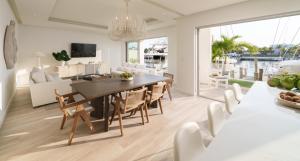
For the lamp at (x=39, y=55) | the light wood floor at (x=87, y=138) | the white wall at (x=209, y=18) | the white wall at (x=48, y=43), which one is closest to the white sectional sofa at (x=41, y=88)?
the light wood floor at (x=87, y=138)

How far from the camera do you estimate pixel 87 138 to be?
2.71m

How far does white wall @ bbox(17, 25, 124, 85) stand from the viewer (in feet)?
23.3

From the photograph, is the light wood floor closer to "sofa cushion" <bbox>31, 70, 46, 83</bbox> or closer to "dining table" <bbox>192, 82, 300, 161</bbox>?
"sofa cushion" <bbox>31, 70, 46, 83</bbox>

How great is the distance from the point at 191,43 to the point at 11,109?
540 centimetres

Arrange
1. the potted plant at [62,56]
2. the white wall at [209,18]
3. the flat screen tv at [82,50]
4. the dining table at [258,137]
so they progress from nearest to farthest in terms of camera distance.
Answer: the dining table at [258,137], the white wall at [209,18], the potted plant at [62,56], the flat screen tv at [82,50]

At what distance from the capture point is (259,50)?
5.59 m

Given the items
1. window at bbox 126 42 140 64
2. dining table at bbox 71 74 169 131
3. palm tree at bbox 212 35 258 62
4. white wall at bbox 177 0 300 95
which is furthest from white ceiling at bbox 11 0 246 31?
window at bbox 126 42 140 64

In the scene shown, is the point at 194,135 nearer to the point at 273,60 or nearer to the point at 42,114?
the point at 42,114

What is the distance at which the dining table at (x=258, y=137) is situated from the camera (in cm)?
83

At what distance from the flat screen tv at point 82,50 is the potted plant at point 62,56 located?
472mm

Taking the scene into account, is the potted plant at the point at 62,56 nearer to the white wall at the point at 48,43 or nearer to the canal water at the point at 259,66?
the white wall at the point at 48,43

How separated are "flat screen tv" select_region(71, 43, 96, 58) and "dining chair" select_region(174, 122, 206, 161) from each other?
8.68 m

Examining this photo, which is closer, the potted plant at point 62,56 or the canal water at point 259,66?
the canal water at point 259,66

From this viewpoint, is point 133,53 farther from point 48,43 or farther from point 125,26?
point 125,26
